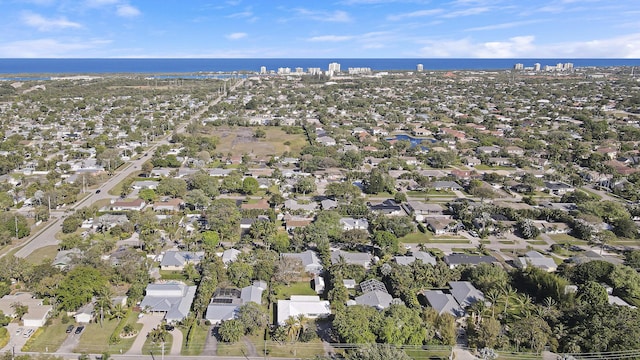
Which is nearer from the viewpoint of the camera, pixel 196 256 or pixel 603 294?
pixel 603 294

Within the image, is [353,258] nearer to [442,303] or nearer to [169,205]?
[442,303]

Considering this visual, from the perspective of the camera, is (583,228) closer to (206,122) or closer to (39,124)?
(206,122)

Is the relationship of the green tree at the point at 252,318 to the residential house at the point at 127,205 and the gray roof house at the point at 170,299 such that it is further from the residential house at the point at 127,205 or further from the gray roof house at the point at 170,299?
the residential house at the point at 127,205

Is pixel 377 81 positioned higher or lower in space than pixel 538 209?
higher

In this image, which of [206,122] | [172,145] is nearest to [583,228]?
[172,145]

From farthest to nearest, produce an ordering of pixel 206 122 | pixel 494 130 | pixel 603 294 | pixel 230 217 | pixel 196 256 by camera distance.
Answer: pixel 206 122
pixel 494 130
pixel 230 217
pixel 196 256
pixel 603 294

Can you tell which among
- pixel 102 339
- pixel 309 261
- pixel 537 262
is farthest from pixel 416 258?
pixel 102 339

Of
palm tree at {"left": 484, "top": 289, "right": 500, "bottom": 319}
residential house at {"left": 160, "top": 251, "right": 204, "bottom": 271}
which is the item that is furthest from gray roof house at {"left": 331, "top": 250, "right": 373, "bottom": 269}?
residential house at {"left": 160, "top": 251, "right": 204, "bottom": 271}
